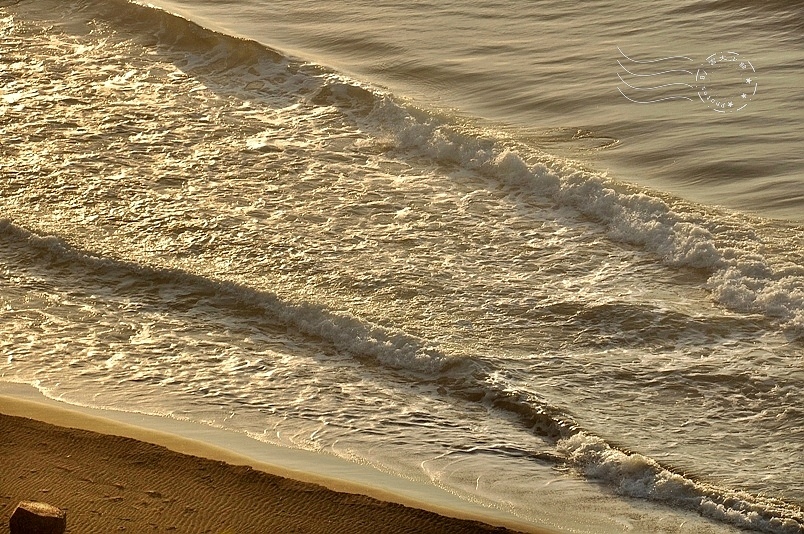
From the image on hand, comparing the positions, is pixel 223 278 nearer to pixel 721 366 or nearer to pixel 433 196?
pixel 433 196

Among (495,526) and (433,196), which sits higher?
(433,196)

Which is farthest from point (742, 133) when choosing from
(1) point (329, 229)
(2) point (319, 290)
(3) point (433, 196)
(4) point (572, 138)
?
(2) point (319, 290)

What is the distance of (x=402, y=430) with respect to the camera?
254 inches

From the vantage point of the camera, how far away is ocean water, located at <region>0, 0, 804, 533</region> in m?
6.35

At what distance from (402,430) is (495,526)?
1.13m

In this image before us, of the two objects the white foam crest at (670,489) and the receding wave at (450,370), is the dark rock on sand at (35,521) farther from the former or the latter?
the white foam crest at (670,489)

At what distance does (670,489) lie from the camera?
19.1ft

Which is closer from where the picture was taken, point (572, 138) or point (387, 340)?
point (387, 340)

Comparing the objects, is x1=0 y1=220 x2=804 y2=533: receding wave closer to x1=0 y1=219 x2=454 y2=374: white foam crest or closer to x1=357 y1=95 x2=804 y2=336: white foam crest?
x1=0 y1=219 x2=454 y2=374: white foam crest

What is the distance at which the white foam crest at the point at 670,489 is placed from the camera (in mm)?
5570

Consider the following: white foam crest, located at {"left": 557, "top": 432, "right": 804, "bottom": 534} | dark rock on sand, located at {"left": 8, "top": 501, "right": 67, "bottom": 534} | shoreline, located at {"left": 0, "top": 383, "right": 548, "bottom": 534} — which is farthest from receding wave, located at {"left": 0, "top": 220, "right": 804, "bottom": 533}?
dark rock on sand, located at {"left": 8, "top": 501, "right": 67, "bottom": 534}

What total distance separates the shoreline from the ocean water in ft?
0.40

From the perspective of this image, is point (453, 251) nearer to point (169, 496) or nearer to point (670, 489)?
point (670, 489)

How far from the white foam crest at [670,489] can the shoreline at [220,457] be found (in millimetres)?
669
